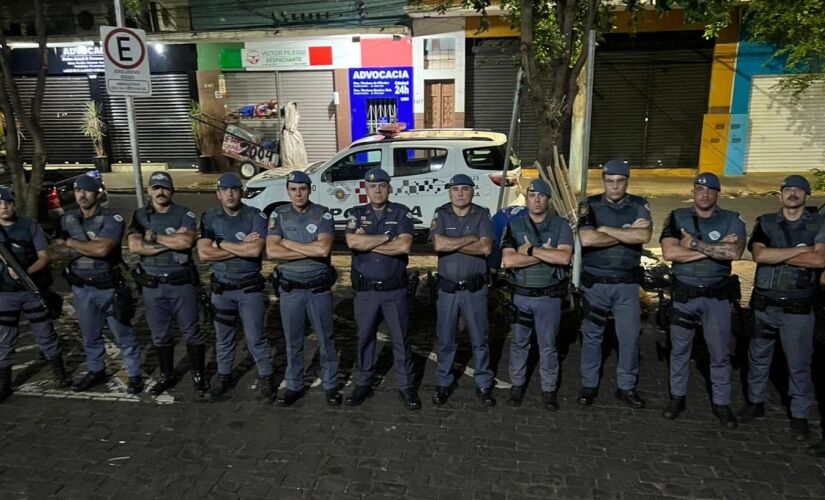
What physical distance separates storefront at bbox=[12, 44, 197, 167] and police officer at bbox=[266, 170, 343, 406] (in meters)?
15.7

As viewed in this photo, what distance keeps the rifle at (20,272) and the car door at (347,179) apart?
520 cm

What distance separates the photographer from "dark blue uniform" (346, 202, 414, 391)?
4930 millimetres

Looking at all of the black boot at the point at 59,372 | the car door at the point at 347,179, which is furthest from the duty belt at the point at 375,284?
the car door at the point at 347,179

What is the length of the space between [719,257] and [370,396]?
2.96 m

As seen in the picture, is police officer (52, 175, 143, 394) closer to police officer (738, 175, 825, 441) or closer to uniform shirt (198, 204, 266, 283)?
uniform shirt (198, 204, 266, 283)

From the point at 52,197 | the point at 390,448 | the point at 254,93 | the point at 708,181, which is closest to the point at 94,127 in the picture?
the point at 254,93

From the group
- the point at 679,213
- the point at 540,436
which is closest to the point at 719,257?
the point at 679,213

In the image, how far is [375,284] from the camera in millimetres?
4910

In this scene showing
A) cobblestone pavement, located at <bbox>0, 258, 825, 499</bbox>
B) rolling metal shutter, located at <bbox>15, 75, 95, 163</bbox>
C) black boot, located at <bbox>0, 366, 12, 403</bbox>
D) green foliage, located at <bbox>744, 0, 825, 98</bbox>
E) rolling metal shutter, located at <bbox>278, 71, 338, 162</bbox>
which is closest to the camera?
cobblestone pavement, located at <bbox>0, 258, 825, 499</bbox>

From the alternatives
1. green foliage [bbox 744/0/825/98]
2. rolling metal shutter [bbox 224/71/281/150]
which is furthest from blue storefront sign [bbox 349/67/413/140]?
green foliage [bbox 744/0/825/98]

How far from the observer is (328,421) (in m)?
4.79

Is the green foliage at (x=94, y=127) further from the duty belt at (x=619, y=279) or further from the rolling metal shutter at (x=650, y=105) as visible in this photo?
the duty belt at (x=619, y=279)

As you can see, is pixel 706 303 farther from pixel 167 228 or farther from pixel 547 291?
pixel 167 228

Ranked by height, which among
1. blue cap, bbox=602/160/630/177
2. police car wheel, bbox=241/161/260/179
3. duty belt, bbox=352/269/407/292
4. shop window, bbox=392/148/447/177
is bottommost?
police car wheel, bbox=241/161/260/179
